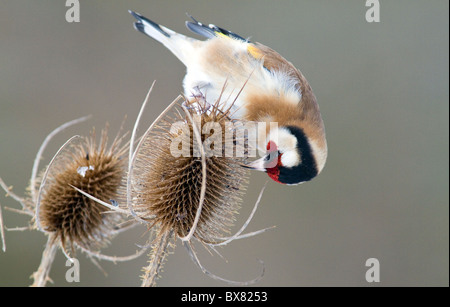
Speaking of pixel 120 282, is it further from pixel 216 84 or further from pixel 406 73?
pixel 406 73

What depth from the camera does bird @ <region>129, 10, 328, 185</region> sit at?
305 centimetres

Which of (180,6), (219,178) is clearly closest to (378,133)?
(180,6)

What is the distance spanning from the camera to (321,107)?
21.2 ft

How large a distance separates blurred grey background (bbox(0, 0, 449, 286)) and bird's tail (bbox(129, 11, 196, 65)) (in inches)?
75.0

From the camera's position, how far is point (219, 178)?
271 centimetres

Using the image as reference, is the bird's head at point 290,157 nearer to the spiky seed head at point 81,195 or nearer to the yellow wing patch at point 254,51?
the yellow wing patch at point 254,51

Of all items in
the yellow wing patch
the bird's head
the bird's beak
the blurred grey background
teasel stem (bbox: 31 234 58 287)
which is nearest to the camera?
teasel stem (bbox: 31 234 58 287)

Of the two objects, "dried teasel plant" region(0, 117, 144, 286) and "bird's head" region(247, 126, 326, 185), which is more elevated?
"bird's head" region(247, 126, 326, 185)

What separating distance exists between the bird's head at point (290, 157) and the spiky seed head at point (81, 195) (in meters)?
0.97

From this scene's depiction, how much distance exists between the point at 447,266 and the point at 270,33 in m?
4.05

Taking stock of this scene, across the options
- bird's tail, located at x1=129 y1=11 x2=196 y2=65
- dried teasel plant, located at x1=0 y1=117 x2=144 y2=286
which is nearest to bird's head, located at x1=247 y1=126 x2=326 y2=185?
dried teasel plant, located at x1=0 y1=117 x2=144 y2=286


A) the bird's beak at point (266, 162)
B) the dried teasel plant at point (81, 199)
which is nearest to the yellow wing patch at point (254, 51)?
the bird's beak at point (266, 162)

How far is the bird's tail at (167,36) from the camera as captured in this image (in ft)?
13.0

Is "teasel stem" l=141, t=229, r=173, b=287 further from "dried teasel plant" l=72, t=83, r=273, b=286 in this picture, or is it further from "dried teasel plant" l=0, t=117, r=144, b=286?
"dried teasel plant" l=0, t=117, r=144, b=286
